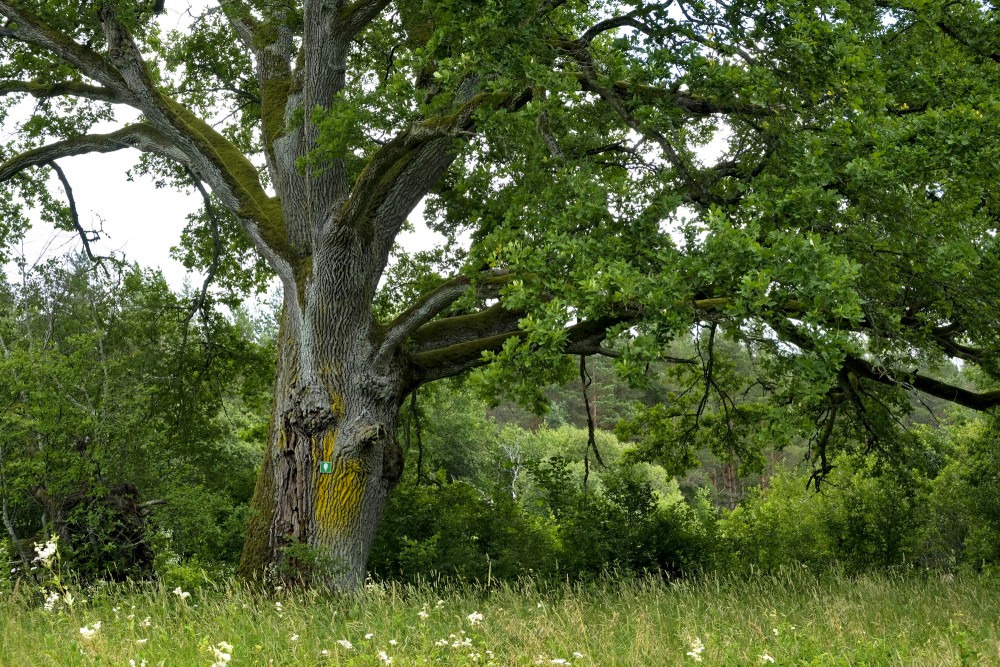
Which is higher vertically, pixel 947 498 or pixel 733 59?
pixel 733 59

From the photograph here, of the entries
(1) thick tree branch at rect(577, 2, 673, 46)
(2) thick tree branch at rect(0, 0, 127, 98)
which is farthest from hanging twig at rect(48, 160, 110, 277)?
(1) thick tree branch at rect(577, 2, 673, 46)

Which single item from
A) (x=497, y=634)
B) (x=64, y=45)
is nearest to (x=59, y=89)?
(x=64, y=45)

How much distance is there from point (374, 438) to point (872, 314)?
581 centimetres

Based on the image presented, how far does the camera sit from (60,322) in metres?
22.1

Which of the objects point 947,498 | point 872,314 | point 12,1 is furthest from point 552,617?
point 947,498

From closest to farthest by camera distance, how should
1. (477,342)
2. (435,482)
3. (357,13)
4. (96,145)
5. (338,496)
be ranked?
(338,496)
(357,13)
(477,342)
(96,145)
(435,482)

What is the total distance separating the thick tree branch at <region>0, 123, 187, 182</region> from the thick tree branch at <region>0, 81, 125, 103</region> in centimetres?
53

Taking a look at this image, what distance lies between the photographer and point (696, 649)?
5246 mm

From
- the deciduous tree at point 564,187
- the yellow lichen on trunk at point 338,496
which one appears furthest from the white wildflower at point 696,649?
the yellow lichen on trunk at point 338,496

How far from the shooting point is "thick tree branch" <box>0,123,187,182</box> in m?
13.4

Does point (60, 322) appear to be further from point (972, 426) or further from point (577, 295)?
point (972, 426)

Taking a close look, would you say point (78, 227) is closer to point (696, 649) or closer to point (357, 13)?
point (357, 13)

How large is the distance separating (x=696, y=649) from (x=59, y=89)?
42.3 feet

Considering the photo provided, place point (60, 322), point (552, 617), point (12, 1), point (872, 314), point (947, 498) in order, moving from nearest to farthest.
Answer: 1. point (552, 617)
2. point (872, 314)
3. point (12, 1)
4. point (947, 498)
5. point (60, 322)
